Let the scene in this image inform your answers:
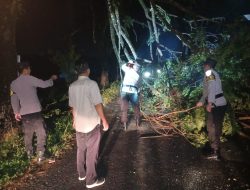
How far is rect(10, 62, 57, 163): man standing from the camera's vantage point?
6.72m

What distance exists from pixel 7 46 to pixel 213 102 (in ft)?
17.8

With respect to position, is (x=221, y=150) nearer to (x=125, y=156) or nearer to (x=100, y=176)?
(x=125, y=156)

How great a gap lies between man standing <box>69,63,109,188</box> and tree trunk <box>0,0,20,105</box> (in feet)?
11.7

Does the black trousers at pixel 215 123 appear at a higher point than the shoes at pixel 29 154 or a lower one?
higher

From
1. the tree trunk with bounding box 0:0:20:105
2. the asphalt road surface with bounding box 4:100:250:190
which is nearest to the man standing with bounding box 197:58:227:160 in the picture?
the asphalt road surface with bounding box 4:100:250:190

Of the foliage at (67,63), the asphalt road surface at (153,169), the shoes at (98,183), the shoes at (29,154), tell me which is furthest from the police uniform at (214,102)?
the foliage at (67,63)

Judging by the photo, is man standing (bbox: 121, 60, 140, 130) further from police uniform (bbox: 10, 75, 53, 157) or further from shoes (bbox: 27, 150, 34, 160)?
shoes (bbox: 27, 150, 34, 160)

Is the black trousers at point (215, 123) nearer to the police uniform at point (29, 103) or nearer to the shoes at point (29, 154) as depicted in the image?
the police uniform at point (29, 103)

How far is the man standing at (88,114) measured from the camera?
18.2 feet

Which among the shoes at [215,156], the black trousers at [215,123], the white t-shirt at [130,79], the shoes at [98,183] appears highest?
the white t-shirt at [130,79]

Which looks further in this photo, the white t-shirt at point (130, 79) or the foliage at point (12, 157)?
the white t-shirt at point (130, 79)

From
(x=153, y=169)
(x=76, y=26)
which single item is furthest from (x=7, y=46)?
(x=76, y=26)

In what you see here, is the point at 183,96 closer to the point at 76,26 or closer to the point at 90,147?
the point at 90,147

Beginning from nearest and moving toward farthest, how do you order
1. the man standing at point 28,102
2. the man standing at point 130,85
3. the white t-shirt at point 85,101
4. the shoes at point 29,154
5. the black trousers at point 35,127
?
the white t-shirt at point 85,101, the man standing at point 28,102, the black trousers at point 35,127, the shoes at point 29,154, the man standing at point 130,85
